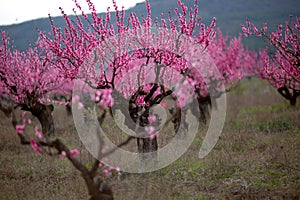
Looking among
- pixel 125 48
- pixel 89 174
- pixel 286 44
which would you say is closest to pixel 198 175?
pixel 125 48

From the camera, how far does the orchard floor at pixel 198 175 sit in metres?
5.81

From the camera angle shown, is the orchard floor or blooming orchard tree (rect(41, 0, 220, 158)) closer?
the orchard floor

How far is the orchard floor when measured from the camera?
5809 mm

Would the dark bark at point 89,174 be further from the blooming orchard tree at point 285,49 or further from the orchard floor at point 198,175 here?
the blooming orchard tree at point 285,49

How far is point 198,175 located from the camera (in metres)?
7.04

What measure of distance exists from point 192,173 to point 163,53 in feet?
9.85

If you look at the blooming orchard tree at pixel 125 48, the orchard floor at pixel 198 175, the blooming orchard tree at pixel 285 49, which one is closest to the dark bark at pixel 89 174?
the orchard floor at pixel 198 175

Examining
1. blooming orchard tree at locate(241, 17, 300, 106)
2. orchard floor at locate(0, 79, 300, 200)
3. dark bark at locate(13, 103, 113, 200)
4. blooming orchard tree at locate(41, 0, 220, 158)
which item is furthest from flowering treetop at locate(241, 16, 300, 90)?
dark bark at locate(13, 103, 113, 200)

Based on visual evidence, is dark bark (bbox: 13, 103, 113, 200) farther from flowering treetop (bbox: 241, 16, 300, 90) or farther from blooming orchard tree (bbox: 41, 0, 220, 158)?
flowering treetop (bbox: 241, 16, 300, 90)

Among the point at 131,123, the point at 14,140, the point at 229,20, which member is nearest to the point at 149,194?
the point at 131,123

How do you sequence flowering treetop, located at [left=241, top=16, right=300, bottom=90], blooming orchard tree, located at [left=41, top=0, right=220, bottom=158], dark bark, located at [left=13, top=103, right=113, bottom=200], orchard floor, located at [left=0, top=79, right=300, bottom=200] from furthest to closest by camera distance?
flowering treetop, located at [left=241, top=16, right=300, bottom=90] < blooming orchard tree, located at [left=41, top=0, right=220, bottom=158] < orchard floor, located at [left=0, top=79, right=300, bottom=200] < dark bark, located at [left=13, top=103, right=113, bottom=200]

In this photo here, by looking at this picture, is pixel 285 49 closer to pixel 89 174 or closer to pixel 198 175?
pixel 198 175

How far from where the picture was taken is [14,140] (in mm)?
11727

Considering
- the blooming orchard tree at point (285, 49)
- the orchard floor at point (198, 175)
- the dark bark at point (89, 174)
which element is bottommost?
the orchard floor at point (198, 175)
